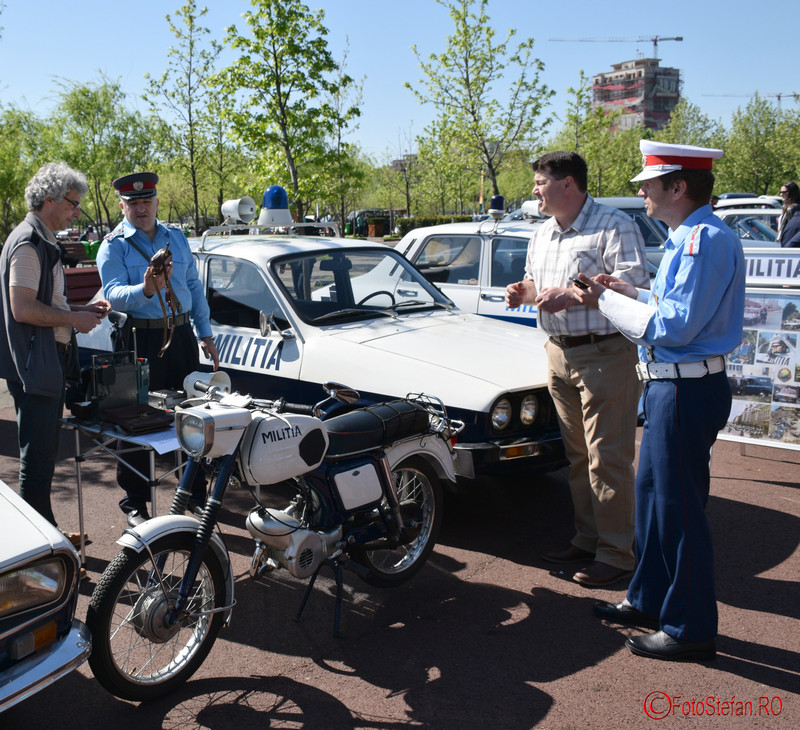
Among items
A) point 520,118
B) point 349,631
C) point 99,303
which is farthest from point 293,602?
point 520,118

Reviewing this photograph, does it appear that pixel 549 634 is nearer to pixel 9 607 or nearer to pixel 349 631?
pixel 349 631

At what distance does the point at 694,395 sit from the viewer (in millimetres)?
3217

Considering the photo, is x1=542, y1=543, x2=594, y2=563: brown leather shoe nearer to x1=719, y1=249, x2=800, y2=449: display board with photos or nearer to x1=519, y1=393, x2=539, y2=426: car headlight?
x1=519, y1=393, x2=539, y2=426: car headlight

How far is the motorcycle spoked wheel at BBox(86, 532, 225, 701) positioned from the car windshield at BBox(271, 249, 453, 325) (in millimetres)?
2324

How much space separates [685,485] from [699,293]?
82 centimetres

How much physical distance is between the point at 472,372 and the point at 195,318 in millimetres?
1855

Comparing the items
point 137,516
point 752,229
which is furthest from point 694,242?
point 752,229

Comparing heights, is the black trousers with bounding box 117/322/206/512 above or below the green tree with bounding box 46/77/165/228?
below

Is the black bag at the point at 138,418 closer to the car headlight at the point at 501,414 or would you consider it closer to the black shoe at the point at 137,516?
the black shoe at the point at 137,516

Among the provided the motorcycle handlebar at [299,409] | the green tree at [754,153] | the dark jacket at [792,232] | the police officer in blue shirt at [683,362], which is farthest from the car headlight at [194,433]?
the green tree at [754,153]

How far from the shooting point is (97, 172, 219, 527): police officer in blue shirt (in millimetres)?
4488

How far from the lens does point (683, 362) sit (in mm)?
3211

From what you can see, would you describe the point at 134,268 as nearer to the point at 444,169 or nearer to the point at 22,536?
the point at 22,536

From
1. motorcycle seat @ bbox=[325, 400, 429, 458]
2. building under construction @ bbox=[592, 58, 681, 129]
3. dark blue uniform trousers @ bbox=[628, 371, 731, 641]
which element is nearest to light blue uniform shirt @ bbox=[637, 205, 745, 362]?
dark blue uniform trousers @ bbox=[628, 371, 731, 641]
